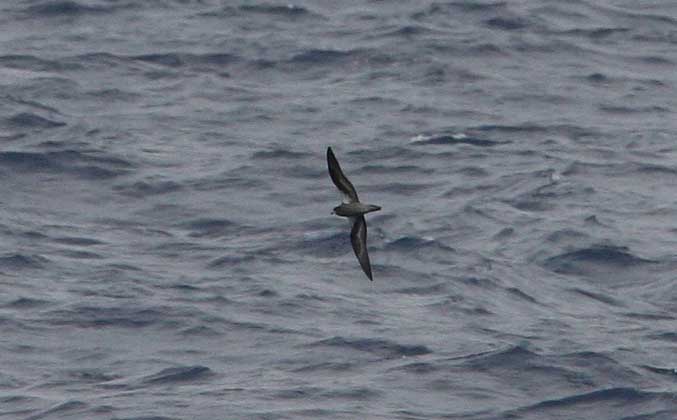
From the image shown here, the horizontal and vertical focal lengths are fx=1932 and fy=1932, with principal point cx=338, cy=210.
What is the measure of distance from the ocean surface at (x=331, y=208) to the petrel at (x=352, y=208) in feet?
8.69

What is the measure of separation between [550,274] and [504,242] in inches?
40.7

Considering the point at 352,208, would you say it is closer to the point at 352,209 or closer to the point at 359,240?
the point at 352,209

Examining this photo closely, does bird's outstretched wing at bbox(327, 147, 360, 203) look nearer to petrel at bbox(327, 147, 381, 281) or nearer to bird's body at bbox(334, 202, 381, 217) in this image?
petrel at bbox(327, 147, 381, 281)

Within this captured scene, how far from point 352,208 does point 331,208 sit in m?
9.88

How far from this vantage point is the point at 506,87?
110 ft

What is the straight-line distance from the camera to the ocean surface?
21.3 meters

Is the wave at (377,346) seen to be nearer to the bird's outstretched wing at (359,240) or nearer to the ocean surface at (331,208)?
the ocean surface at (331,208)

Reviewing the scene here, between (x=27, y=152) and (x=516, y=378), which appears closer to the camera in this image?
(x=516, y=378)

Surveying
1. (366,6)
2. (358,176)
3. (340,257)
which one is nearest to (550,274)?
(340,257)

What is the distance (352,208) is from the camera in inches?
685

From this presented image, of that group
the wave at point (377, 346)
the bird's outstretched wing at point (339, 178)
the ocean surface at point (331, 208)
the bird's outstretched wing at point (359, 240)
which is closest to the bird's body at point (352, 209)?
the bird's outstretched wing at point (339, 178)

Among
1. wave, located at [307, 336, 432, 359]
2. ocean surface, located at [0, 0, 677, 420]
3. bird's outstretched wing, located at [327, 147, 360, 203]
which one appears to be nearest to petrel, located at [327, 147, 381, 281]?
bird's outstretched wing, located at [327, 147, 360, 203]

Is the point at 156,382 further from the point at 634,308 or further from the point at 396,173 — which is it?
the point at 396,173

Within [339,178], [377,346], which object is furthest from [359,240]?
[377,346]
